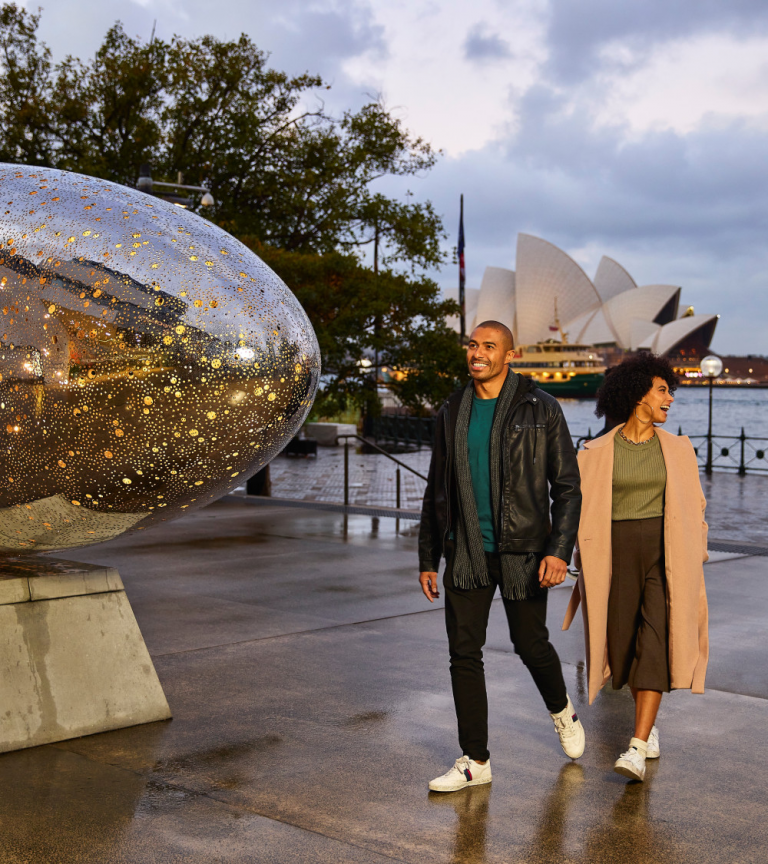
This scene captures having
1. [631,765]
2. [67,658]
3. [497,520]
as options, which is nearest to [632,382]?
[497,520]

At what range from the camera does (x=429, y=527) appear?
375 cm

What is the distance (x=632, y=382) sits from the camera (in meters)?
4.07

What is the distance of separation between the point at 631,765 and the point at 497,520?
0.95 m

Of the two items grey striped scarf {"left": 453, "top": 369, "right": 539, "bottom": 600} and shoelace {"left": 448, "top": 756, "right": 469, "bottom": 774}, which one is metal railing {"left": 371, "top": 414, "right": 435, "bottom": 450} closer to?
grey striped scarf {"left": 453, "top": 369, "right": 539, "bottom": 600}

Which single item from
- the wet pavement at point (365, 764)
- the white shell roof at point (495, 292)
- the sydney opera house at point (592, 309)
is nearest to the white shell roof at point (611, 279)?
the sydney opera house at point (592, 309)

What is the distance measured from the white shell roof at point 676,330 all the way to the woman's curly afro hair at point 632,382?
72.6 m

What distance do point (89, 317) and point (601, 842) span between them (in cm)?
228

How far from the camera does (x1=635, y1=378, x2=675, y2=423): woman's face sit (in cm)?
400

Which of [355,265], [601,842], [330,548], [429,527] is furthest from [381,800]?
[355,265]

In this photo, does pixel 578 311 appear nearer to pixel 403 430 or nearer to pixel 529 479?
pixel 403 430

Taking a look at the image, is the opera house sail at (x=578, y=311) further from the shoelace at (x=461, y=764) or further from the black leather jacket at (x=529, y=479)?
the shoelace at (x=461, y=764)

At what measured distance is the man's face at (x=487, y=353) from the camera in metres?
3.58

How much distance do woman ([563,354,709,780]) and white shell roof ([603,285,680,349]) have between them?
7223 cm

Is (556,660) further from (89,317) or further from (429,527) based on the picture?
(89,317)
